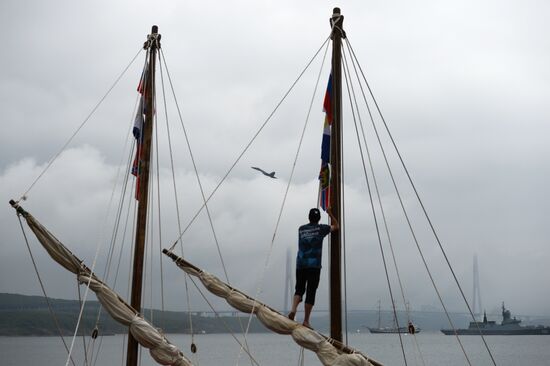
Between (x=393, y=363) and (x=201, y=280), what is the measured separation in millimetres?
128123

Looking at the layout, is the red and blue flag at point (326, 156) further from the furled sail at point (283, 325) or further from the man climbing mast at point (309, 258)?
the furled sail at point (283, 325)

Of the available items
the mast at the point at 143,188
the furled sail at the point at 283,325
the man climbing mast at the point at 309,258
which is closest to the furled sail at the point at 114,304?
the mast at the point at 143,188

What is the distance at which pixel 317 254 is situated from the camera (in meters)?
15.7

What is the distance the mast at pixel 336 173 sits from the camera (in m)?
15.5

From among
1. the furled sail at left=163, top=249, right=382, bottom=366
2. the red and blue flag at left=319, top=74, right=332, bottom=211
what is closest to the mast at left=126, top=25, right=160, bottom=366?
the furled sail at left=163, top=249, right=382, bottom=366

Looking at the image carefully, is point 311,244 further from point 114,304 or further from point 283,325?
point 114,304

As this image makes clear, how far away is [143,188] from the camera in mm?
20859

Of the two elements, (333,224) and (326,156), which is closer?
(333,224)

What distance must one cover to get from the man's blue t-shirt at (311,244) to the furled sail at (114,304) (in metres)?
4.59

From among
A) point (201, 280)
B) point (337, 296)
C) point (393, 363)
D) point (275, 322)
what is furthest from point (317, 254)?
point (393, 363)

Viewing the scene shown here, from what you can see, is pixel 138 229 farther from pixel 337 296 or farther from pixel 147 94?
pixel 337 296

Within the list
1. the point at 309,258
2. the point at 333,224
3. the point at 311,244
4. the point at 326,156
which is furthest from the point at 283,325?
the point at 326,156

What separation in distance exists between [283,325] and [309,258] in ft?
5.89

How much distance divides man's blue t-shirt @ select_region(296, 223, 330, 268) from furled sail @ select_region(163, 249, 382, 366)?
1520mm
